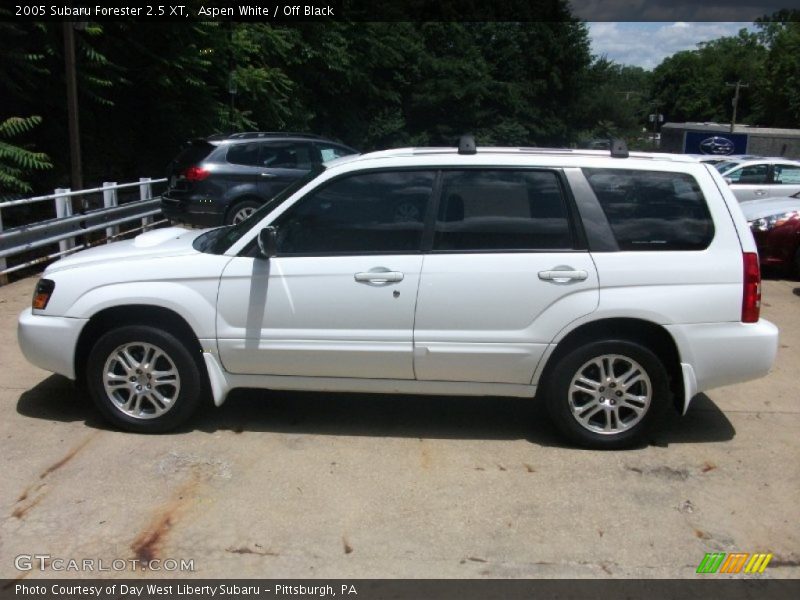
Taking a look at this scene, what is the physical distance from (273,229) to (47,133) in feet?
41.3

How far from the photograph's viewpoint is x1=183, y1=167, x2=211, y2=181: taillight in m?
11.8

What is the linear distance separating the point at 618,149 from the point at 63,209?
831 centimetres

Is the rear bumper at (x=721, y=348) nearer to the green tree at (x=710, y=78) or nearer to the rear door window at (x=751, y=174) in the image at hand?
the rear door window at (x=751, y=174)

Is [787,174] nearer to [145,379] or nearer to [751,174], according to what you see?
[751,174]

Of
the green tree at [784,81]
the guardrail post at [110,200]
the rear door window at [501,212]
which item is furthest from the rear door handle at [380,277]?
the green tree at [784,81]

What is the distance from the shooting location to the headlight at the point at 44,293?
16.4ft

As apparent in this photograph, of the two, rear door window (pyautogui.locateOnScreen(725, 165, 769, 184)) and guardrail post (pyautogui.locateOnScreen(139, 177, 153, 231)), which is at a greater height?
rear door window (pyautogui.locateOnScreen(725, 165, 769, 184))

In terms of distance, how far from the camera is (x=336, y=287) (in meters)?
4.77

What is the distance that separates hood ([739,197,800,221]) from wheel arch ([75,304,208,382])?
8.00 meters

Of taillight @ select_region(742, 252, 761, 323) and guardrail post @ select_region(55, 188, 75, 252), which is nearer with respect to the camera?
taillight @ select_region(742, 252, 761, 323)

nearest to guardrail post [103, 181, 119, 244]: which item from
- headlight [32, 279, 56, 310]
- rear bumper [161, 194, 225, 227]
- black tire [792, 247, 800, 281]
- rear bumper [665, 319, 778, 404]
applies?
rear bumper [161, 194, 225, 227]

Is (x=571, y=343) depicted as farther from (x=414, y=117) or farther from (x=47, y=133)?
(x=414, y=117)

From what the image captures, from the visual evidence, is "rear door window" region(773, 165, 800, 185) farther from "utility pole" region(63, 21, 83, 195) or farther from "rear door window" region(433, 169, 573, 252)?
"utility pole" region(63, 21, 83, 195)

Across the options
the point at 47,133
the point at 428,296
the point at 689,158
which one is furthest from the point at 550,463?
the point at 47,133
